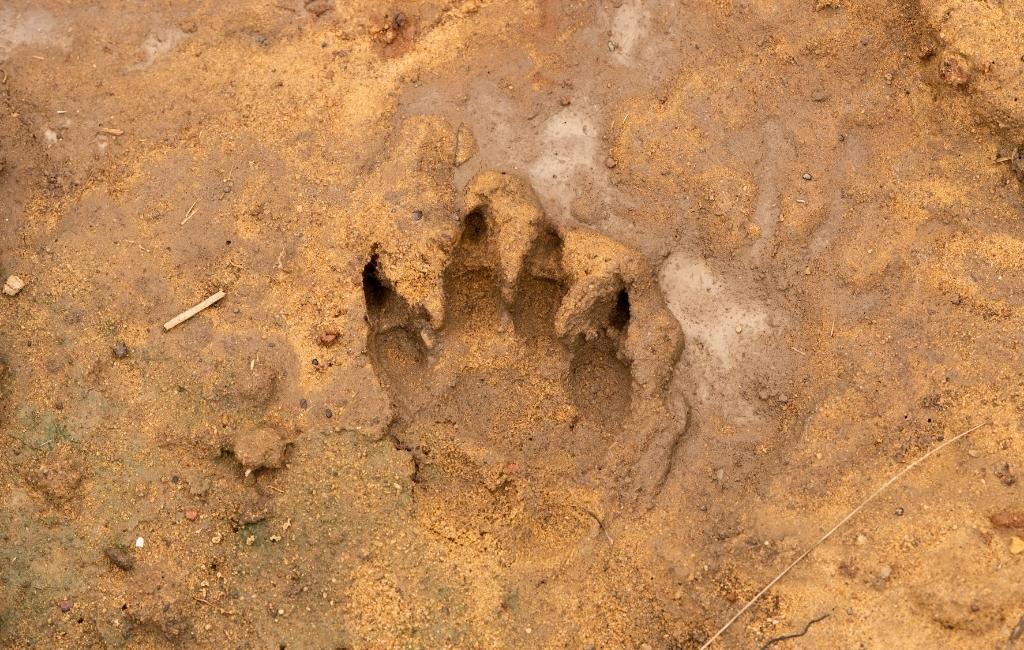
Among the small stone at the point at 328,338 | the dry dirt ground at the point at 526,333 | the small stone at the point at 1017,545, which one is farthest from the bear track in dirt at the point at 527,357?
the small stone at the point at 1017,545

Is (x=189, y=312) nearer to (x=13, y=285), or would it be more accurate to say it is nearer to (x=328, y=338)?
(x=328, y=338)

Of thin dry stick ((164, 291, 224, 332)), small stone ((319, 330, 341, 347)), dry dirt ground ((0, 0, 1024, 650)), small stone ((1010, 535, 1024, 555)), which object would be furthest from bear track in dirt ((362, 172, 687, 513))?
small stone ((1010, 535, 1024, 555))

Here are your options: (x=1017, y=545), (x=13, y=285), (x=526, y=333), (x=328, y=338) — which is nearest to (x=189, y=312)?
(x=328, y=338)

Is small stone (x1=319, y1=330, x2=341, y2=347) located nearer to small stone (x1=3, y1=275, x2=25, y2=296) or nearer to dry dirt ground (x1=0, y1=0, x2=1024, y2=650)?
dry dirt ground (x1=0, y1=0, x2=1024, y2=650)

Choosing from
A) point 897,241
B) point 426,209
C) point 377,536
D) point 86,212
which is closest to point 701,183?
point 897,241

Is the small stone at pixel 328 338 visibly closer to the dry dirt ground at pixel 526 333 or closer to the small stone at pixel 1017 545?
the dry dirt ground at pixel 526 333

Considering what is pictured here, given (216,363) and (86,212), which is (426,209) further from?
(86,212)
